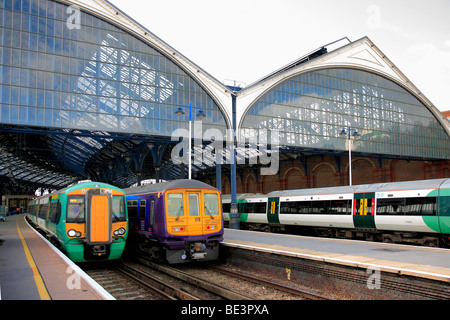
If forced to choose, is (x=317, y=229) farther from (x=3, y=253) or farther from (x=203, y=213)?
(x=3, y=253)

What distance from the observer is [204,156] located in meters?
52.8

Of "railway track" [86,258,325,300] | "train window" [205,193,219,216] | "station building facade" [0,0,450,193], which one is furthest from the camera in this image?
"station building facade" [0,0,450,193]

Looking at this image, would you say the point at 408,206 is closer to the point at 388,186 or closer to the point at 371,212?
the point at 388,186

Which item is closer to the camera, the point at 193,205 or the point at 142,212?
the point at 193,205

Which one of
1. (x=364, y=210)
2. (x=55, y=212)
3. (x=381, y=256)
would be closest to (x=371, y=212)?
(x=364, y=210)

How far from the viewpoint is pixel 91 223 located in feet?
43.9

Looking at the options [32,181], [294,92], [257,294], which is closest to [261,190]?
[294,92]

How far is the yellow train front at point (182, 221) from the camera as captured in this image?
13898mm

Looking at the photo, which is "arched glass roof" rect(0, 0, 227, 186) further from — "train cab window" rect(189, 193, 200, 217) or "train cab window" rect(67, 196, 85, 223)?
"train cab window" rect(189, 193, 200, 217)

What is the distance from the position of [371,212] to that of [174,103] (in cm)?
1834

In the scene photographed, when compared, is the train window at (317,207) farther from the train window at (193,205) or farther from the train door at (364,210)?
the train window at (193,205)

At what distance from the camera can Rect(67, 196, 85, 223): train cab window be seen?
531 inches

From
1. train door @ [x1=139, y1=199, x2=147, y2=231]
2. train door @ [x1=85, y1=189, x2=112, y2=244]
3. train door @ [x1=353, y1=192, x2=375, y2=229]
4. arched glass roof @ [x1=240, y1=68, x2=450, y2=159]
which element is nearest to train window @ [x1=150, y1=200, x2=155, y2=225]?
train door @ [x1=139, y1=199, x2=147, y2=231]

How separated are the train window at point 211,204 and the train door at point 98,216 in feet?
12.1
